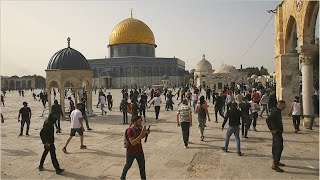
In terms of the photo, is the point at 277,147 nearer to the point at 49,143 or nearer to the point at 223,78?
the point at 49,143

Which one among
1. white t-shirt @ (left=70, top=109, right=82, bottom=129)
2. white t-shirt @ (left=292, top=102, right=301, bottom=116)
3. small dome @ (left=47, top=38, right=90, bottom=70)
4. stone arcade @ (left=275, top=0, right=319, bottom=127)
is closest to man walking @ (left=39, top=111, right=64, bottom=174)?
white t-shirt @ (left=70, top=109, right=82, bottom=129)

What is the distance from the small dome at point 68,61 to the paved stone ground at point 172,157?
A: 5.60 metres

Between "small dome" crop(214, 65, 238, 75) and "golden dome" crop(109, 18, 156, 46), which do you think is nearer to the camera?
"small dome" crop(214, 65, 238, 75)

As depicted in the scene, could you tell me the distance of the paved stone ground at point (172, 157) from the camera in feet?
19.4

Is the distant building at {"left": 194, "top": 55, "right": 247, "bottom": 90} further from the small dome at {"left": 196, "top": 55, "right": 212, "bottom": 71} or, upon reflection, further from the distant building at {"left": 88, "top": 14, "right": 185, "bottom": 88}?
the distant building at {"left": 88, "top": 14, "right": 185, "bottom": 88}

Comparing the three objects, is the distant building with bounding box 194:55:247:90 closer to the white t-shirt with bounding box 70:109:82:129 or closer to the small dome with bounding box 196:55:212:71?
the small dome with bounding box 196:55:212:71

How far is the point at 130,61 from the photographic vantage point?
6244 cm

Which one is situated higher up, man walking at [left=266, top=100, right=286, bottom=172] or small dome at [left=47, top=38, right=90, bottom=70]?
small dome at [left=47, top=38, right=90, bottom=70]

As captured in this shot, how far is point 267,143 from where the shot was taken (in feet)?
27.4

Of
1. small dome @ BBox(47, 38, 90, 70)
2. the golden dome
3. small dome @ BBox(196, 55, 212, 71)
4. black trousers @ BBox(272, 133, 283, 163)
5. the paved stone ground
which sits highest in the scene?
the golden dome

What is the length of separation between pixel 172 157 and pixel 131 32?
5513 centimetres

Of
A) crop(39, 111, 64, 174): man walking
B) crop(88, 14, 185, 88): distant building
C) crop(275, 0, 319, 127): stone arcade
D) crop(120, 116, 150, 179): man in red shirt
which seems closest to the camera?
crop(120, 116, 150, 179): man in red shirt

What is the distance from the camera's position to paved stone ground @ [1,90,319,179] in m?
5.92

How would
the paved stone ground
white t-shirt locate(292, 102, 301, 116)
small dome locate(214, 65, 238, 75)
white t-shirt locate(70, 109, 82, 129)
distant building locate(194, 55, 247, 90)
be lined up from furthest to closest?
small dome locate(214, 65, 238, 75), distant building locate(194, 55, 247, 90), white t-shirt locate(292, 102, 301, 116), white t-shirt locate(70, 109, 82, 129), the paved stone ground
